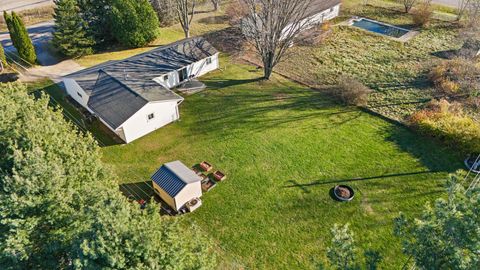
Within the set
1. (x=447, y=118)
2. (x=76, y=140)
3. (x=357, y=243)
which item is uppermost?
(x=76, y=140)

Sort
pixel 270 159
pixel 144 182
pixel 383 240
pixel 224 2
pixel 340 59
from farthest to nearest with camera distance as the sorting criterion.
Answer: pixel 224 2 → pixel 340 59 → pixel 270 159 → pixel 144 182 → pixel 383 240

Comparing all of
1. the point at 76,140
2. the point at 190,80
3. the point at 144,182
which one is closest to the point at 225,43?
the point at 190,80

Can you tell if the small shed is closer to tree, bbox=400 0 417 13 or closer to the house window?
the house window

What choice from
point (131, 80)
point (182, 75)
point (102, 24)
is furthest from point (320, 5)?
point (131, 80)

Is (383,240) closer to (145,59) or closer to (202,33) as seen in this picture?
(145,59)

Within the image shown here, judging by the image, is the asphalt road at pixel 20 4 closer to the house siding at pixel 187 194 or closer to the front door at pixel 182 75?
the front door at pixel 182 75

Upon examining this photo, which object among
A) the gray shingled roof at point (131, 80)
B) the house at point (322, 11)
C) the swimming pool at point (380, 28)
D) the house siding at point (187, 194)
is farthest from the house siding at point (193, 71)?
the swimming pool at point (380, 28)
